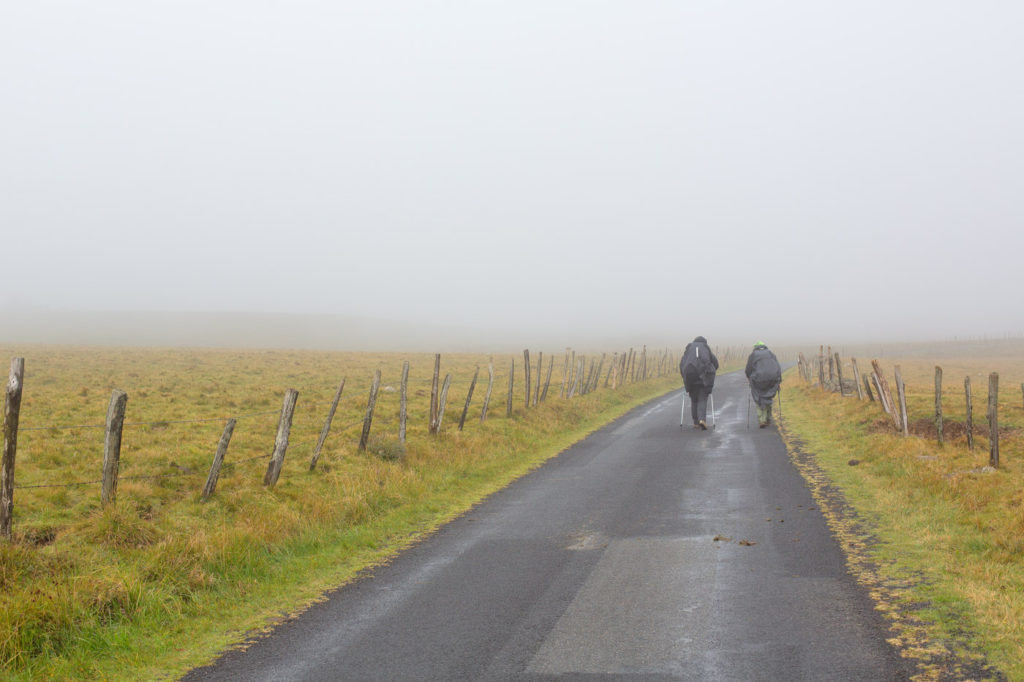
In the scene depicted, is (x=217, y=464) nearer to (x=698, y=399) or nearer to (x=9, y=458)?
(x=9, y=458)

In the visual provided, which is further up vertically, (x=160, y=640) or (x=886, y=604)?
(x=886, y=604)

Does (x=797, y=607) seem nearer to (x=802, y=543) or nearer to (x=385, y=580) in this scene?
(x=802, y=543)

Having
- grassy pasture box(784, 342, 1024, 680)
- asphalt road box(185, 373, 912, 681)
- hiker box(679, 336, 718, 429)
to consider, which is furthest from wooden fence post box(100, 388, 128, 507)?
hiker box(679, 336, 718, 429)

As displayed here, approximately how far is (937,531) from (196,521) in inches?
379

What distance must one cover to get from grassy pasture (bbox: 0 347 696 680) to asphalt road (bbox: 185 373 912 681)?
86 cm

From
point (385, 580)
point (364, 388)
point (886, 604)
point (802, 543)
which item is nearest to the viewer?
point (886, 604)

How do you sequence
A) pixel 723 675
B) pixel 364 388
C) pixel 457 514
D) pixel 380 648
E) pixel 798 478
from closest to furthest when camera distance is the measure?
pixel 723 675
pixel 380 648
pixel 457 514
pixel 798 478
pixel 364 388

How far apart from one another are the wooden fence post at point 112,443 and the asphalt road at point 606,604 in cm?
409

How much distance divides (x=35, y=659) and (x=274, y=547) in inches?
129

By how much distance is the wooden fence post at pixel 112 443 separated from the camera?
9.82 metres

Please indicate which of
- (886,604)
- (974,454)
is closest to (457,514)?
(886,604)

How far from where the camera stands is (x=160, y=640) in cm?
676

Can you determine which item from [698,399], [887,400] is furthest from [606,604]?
[698,399]

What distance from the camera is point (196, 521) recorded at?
1053cm
